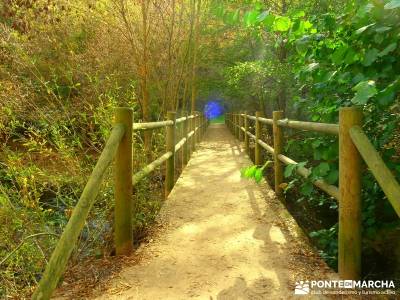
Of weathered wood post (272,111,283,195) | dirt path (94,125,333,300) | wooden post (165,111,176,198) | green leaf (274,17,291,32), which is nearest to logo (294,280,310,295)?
dirt path (94,125,333,300)

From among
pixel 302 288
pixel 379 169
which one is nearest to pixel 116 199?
pixel 302 288

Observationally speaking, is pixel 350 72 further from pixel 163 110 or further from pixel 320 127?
pixel 163 110

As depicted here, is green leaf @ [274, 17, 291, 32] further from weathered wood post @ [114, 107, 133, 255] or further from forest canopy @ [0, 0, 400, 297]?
weathered wood post @ [114, 107, 133, 255]

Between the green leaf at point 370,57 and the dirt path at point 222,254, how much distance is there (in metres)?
1.44

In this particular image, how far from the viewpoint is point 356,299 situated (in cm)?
230

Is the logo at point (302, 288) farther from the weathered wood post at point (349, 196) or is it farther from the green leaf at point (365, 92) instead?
the green leaf at point (365, 92)

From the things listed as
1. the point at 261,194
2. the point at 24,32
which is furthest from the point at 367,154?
the point at 24,32

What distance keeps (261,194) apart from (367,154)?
297 centimetres

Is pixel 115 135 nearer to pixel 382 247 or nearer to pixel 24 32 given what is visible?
pixel 382 247

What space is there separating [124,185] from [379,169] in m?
1.80

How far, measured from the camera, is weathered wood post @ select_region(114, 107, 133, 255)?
2.95 m

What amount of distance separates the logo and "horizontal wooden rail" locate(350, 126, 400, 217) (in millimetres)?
825

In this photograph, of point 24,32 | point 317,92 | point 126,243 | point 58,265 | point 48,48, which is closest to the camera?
point 58,265

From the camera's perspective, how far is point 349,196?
2.47 meters
